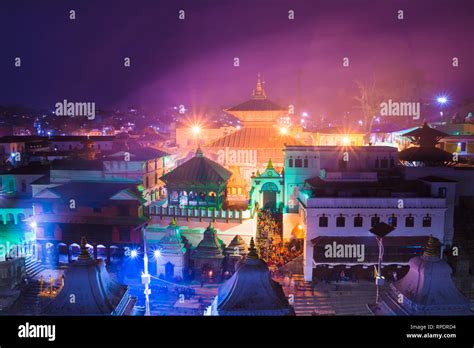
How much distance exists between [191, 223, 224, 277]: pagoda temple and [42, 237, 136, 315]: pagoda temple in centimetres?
709

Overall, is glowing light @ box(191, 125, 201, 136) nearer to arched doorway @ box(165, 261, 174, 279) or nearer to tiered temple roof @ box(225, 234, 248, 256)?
tiered temple roof @ box(225, 234, 248, 256)

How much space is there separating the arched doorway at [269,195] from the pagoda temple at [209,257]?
4252 millimetres

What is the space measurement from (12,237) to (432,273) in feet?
51.3

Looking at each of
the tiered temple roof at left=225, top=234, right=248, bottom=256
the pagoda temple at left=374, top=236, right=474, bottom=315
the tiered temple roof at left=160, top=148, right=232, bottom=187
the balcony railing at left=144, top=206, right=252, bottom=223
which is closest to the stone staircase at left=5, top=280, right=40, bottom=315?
the balcony railing at left=144, top=206, right=252, bottom=223

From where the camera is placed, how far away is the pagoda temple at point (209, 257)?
1540 centimetres

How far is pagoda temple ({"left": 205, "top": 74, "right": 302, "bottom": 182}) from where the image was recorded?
23078mm

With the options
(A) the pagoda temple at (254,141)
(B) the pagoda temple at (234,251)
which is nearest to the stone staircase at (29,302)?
(B) the pagoda temple at (234,251)

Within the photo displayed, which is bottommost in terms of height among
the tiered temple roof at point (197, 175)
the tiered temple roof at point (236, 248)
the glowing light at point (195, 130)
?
the tiered temple roof at point (236, 248)

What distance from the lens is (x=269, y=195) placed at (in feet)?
63.8

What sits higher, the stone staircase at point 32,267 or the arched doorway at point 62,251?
the arched doorway at point 62,251

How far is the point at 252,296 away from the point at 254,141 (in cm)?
1621

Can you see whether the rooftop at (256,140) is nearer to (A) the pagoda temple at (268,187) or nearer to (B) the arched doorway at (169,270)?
(A) the pagoda temple at (268,187)
